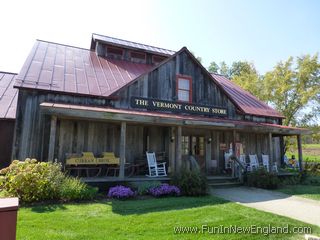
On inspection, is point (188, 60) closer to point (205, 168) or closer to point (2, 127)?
point (205, 168)

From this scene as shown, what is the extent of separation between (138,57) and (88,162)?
31.2 ft

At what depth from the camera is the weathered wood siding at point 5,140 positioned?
11133 millimetres

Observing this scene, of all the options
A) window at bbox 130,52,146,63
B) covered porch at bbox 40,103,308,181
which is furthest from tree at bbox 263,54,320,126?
window at bbox 130,52,146,63

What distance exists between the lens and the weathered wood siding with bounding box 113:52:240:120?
484 inches

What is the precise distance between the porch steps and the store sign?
3513mm

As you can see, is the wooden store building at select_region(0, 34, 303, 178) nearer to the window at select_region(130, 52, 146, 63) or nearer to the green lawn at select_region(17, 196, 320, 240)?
the window at select_region(130, 52, 146, 63)

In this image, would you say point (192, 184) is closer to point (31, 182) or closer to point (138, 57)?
point (31, 182)

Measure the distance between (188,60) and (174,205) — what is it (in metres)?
8.85

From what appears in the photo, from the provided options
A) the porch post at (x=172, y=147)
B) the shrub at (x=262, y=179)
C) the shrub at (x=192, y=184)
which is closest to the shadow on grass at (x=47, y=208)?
the shrub at (x=192, y=184)

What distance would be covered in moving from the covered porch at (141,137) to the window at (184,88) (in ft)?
4.46

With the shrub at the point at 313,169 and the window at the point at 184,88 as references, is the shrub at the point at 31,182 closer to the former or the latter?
the window at the point at 184,88

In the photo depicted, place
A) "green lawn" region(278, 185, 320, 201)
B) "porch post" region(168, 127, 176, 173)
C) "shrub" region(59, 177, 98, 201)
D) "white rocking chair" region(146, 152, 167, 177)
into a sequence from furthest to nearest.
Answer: "porch post" region(168, 127, 176, 173) → "white rocking chair" region(146, 152, 167, 177) → "green lawn" region(278, 185, 320, 201) → "shrub" region(59, 177, 98, 201)

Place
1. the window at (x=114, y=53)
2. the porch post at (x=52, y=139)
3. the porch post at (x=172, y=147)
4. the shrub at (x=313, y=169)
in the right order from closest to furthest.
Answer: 1. the porch post at (x=52, y=139)
2. the porch post at (x=172, y=147)
3. the shrub at (x=313, y=169)
4. the window at (x=114, y=53)

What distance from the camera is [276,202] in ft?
27.9
